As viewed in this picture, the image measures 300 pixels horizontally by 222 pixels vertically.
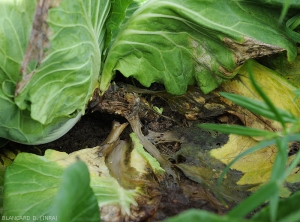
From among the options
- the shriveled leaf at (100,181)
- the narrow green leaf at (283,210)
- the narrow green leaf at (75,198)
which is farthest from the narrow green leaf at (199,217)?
the shriveled leaf at (100,181)

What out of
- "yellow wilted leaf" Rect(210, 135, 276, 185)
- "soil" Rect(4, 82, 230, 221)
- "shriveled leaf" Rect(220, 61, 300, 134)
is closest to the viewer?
"yellow wilted leaf" Rect(210, 135, 276, 185)

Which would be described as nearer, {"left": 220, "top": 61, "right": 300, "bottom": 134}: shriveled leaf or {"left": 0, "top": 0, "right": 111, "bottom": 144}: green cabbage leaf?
{"left": 0, "top": 0, "right": 111, "bottom": 144}: green cabbage leaf

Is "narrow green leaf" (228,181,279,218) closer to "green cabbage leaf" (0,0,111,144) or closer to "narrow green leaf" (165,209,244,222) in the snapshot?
"narrow green leaf" (165,209,244,222)

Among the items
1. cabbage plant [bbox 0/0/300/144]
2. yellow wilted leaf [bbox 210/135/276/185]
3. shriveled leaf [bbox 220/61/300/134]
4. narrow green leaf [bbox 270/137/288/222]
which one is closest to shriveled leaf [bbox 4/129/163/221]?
cabbage plant [bbox 0/0/300/144]

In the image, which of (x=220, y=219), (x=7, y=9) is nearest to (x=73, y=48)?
(x=7, y=9)

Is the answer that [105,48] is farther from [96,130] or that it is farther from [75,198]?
[75,198]

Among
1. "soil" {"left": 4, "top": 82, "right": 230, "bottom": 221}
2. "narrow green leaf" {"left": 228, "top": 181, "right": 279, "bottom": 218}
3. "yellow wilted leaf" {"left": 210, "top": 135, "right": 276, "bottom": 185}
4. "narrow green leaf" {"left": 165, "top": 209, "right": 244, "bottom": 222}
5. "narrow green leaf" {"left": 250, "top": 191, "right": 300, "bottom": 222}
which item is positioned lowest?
"soil" {"left": 4, "top": 82, "right": 230, "bottom": 221}
